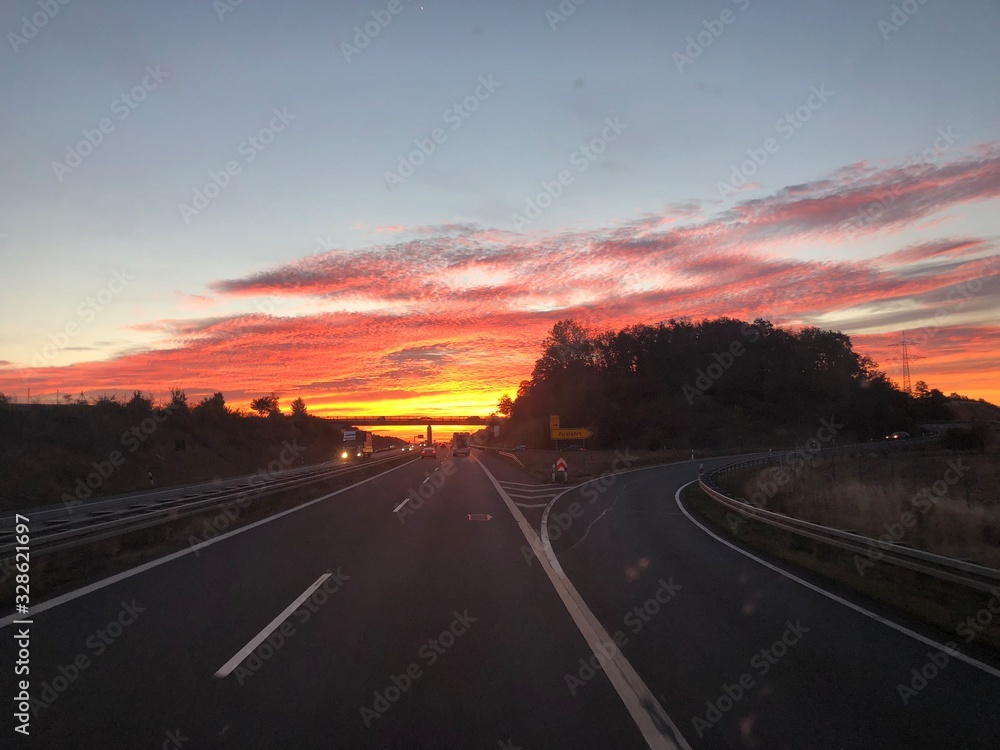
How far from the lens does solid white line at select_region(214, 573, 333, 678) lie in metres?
6.45

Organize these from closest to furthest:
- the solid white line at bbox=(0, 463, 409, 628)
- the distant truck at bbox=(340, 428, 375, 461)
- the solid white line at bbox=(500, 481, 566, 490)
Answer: the solid white line at bbox=(0, 463, 409, 628), the solid white line at bbox=(500, 481, 566, 490), the distant truck at bbox=(340, 428, 375, 461)

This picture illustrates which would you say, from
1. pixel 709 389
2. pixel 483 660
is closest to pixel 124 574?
pixel 483 660

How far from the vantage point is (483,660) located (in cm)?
689

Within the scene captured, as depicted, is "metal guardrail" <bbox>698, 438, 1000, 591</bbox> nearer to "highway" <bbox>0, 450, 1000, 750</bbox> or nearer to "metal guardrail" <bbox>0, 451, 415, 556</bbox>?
"highway" <bbox>0, 450, 1000, 750</bbox>

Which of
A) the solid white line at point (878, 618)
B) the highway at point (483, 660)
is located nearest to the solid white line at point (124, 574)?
the highway at point (483, 660)

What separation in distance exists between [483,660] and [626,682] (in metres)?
1.47

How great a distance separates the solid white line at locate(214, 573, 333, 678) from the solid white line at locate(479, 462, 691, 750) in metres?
3.51

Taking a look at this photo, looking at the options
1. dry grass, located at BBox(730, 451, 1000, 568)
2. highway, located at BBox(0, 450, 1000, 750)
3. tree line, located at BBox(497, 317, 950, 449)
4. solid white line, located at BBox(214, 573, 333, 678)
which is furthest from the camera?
tree line, located at BBox(497, 317, 950, 449)

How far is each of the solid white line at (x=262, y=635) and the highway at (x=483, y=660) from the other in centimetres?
4

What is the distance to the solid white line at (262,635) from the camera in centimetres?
645

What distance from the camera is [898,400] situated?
122562mm

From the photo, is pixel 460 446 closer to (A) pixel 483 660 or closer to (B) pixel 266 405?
(B) pixel 266 405

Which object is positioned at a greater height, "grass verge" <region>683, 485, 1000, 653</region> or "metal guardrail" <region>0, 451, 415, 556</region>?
"metal guardrail" <region>0, 451, 415, 556</region>

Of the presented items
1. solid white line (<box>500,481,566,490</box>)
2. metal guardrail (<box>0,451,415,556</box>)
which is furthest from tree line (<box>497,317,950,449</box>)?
metal guardrail (<box>0,451,415,556</box>)
